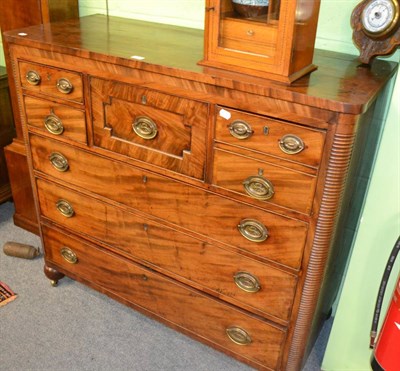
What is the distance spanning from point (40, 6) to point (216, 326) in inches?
55.2

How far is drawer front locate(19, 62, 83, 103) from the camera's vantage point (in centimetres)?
Answer: 146

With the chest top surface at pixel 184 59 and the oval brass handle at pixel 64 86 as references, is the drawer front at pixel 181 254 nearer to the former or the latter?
the oval brass handle at pixel 64 86

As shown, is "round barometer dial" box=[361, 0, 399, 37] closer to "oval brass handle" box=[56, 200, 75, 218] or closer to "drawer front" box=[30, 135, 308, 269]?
"drawer front" box=[30, 135, 308, 269]

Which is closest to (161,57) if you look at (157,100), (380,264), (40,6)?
(157,100)

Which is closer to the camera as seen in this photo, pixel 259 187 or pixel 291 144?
pixel 291 144

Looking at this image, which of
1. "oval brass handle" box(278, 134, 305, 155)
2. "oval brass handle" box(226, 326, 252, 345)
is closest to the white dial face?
"oval brass handle" box(278, 134, 305, 155)

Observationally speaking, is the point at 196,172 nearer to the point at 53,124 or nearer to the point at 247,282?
the point at 247,282

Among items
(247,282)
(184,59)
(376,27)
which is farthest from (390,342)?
(184,59)

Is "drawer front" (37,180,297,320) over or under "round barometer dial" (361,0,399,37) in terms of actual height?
under

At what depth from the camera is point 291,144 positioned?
1144 millimetres

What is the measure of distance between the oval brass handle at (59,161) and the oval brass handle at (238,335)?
2.69ft

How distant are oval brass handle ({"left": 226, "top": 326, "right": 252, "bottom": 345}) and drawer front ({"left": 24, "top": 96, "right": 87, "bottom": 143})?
0.82 meters

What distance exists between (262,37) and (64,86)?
679mm

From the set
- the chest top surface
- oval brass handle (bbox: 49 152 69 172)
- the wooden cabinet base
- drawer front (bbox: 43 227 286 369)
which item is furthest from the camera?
the wooden cabinet base
